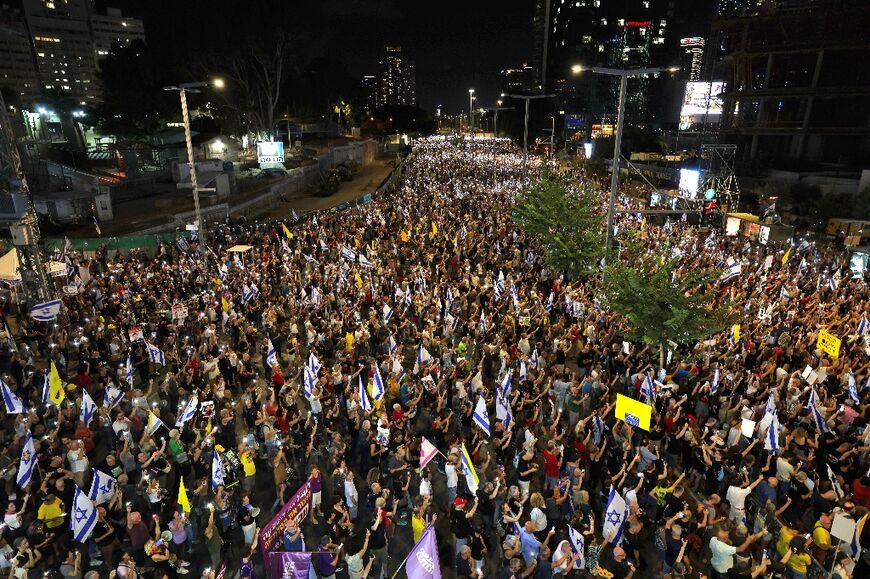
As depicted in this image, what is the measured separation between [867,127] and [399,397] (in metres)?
48.9

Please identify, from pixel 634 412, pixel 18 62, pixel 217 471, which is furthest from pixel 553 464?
pixel 18 62

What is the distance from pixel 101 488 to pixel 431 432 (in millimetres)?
5925

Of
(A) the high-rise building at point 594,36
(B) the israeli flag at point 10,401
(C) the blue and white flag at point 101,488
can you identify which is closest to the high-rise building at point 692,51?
(A) the high-rise building at point 594,36

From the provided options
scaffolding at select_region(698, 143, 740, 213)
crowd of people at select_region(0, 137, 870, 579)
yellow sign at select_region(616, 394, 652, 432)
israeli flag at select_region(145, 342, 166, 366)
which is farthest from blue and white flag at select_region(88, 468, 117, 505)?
scaffolding at select_region(698, 143, 740, 213)

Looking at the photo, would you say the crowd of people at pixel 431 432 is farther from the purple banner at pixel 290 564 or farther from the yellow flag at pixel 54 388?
the purple banner at pixel 290 564

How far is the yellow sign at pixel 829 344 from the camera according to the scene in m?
12.3

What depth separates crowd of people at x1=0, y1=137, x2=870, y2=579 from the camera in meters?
7.86

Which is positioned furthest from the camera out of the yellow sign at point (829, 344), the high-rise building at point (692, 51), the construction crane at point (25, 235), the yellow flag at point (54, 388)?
Answer: the high-rise building at point (692, 51)

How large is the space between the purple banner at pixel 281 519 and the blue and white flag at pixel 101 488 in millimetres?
3050

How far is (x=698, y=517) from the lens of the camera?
25.7 ft

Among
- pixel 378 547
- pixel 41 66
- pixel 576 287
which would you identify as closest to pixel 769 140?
pixel 576 287

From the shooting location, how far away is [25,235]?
15.9m

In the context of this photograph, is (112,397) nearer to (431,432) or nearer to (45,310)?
(45,310)

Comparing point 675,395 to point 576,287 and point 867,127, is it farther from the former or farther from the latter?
point 867,127
